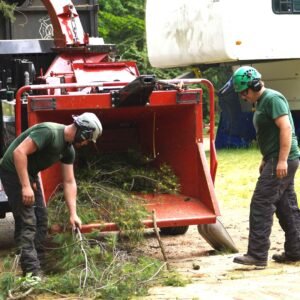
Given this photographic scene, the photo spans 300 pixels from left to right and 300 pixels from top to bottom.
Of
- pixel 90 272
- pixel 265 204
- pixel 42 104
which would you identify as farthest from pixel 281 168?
pixel 42 104

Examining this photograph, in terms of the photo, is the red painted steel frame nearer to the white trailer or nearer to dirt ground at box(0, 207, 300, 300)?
dirt ground at box(0, 207, 300, 300)

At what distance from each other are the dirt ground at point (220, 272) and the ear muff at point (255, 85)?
1493 mm

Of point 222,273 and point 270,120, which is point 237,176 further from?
point 222,273

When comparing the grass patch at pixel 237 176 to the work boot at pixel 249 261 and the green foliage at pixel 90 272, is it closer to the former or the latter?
the work boot at pixel 249 261

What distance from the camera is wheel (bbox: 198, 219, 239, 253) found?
8234 millimetres

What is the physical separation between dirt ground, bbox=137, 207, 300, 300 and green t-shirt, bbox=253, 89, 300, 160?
3.18ft

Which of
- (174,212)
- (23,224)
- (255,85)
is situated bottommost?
(174,212)

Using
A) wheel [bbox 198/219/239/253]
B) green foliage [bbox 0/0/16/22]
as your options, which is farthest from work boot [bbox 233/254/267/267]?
green foliage [bbox 0/0/16/22]

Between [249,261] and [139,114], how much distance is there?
1870 millimetres

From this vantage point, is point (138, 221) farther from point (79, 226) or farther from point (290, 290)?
point (290, 290)

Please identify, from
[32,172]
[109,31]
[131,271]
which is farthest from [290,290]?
[109,31]

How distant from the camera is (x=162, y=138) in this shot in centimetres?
876

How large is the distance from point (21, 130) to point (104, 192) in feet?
3.06

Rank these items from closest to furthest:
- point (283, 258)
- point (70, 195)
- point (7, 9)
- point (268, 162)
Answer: point (70, 195), point (268, 162), point (283, 258), point (7, 9)
